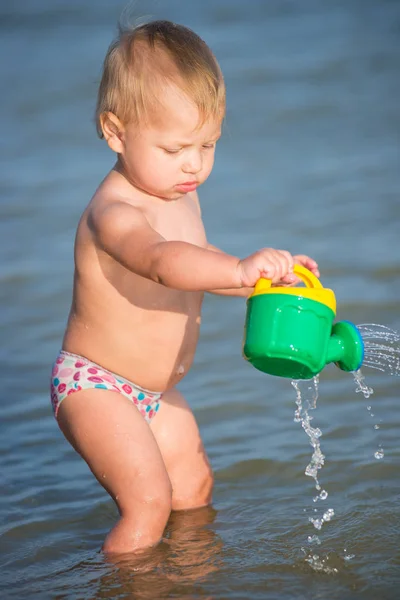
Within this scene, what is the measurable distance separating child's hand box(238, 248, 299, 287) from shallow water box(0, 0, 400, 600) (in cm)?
80

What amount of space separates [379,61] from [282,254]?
656cm

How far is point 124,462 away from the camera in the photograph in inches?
111

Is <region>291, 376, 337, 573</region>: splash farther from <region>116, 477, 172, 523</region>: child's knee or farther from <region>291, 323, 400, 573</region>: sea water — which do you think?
<region>116, 477, 172, 523</region>: child's knee

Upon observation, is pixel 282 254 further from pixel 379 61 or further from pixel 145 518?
pixel 379 61

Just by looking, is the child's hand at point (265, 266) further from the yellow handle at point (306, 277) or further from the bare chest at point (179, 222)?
the bare chest at point (179, 222)

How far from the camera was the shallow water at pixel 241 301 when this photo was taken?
287 centimetres

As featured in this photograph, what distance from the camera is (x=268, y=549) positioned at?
2895 millimetres

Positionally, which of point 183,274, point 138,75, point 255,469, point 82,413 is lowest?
point 255,469

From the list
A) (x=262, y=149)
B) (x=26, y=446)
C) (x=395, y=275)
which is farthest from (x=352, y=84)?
(x=26, y=446)

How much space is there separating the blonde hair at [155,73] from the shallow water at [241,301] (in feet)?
1.60

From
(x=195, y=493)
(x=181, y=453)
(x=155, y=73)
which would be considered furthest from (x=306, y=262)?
(x=195, y=493)

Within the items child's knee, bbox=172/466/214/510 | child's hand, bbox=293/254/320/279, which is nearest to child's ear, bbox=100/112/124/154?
child's hand, bbox=293/254/320/279

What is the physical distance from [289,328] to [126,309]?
0.62 meters

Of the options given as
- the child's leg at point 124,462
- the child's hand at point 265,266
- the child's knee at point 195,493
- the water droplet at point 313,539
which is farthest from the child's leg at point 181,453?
the child's hand at point 265,266
